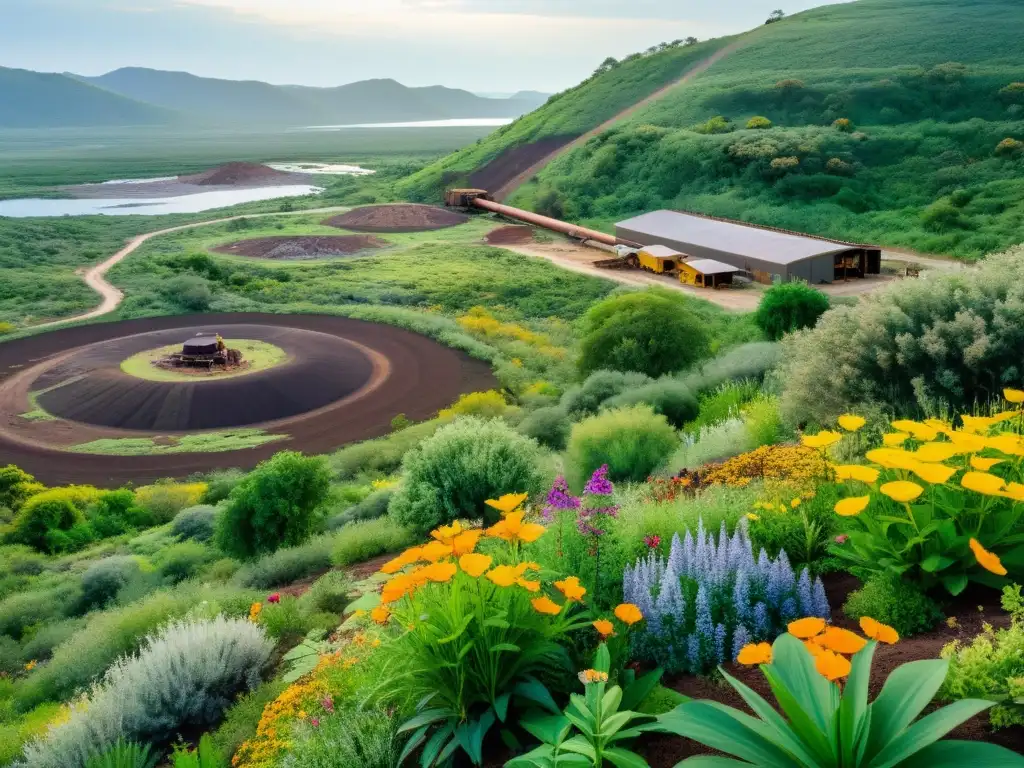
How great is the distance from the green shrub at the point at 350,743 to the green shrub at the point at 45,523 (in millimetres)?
19148

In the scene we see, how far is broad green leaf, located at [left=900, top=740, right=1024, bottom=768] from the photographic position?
10.0ft

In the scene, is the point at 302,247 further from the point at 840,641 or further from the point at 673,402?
the point at 840,641

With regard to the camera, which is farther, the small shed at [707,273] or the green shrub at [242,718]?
the small shed at [707,273]

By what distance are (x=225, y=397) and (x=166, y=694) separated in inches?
912

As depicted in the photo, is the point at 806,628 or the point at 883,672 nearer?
the point at 806,628

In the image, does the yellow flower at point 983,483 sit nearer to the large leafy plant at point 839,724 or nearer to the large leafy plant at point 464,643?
the large leafy plant at point 839,724

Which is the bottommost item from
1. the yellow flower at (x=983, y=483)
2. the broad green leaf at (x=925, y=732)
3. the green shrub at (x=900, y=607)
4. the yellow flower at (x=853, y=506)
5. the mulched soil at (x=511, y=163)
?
the green shrub at (x=900, y=607)

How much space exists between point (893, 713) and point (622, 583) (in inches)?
93.5

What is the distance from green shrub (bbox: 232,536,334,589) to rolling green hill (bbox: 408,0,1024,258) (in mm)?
45708

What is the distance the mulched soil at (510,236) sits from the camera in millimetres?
64125

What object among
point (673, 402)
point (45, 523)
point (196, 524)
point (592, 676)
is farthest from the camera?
point (45, 523)

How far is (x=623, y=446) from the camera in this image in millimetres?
12883

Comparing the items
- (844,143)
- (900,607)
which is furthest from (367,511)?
(844,143)

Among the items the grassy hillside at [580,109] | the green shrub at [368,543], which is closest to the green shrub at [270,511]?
the green shrub at [368,543]
